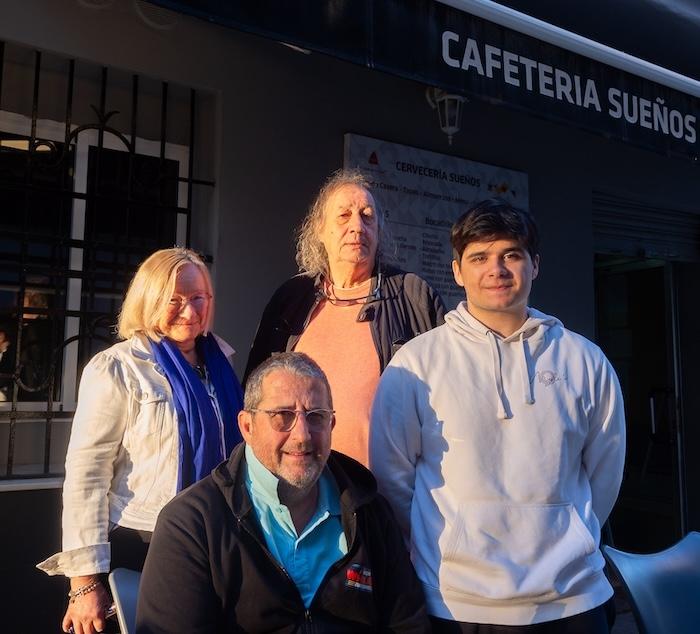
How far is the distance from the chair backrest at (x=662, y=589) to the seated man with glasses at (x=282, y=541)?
0.71m

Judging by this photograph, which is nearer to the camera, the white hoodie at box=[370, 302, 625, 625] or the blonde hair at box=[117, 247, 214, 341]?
the white hoodie at box=[370, 302, 625, 625]

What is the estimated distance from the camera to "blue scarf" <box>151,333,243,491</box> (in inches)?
82.9

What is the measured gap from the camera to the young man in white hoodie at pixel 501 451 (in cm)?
171

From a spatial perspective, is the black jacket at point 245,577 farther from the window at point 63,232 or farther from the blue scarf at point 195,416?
the window at point 63,232

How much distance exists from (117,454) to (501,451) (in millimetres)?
1128

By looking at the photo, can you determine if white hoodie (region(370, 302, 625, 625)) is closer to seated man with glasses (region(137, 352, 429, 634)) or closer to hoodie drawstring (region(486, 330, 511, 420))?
hoodie drawstring (region(486, 330, 511, 420))

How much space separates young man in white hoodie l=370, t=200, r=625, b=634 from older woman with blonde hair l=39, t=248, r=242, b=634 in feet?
1.98

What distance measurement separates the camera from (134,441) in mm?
2096

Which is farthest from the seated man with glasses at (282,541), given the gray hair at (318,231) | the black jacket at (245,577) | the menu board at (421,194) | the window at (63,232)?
the menu board at (421,194)

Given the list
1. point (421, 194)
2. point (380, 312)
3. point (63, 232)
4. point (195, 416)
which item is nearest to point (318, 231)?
point (380, 312)

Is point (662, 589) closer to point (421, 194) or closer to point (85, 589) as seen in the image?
point (85, 589)

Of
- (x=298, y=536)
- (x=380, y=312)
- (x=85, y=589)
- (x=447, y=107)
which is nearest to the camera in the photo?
(x=298, y=536)

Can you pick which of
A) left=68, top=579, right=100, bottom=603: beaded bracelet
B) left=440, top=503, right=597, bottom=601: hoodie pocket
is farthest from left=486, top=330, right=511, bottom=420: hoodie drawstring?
left=68, top=579, right=100, bottom=603: beaded bracelet

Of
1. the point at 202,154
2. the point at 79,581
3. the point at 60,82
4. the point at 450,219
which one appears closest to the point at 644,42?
the point at 450,219
